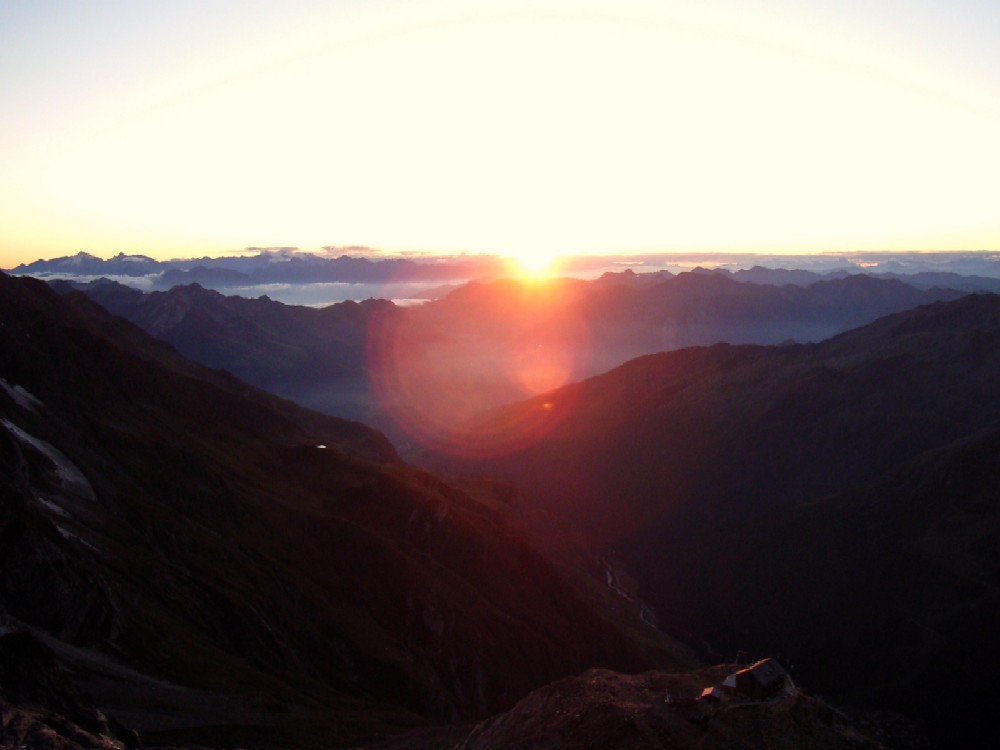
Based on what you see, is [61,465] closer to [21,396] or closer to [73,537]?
[21,396]

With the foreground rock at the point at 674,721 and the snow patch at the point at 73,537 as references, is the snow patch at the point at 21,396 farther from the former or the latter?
the foreground rock at the point at 674,721

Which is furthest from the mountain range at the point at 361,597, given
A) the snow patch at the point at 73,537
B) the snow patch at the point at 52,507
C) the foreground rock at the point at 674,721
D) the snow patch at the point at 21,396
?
the snow patch at the point at 73,537

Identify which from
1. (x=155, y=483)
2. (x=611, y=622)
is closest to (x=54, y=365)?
(x=155, y=483)

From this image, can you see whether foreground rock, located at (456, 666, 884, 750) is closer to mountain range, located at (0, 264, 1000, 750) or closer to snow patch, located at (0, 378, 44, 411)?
mountain range, located at (0, 264, 1000, 750)

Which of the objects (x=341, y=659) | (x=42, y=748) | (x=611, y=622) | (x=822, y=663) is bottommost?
(x=822, y=663)

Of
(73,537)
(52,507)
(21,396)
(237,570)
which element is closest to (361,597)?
(237,570)

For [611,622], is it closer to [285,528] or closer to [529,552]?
[529,552]
